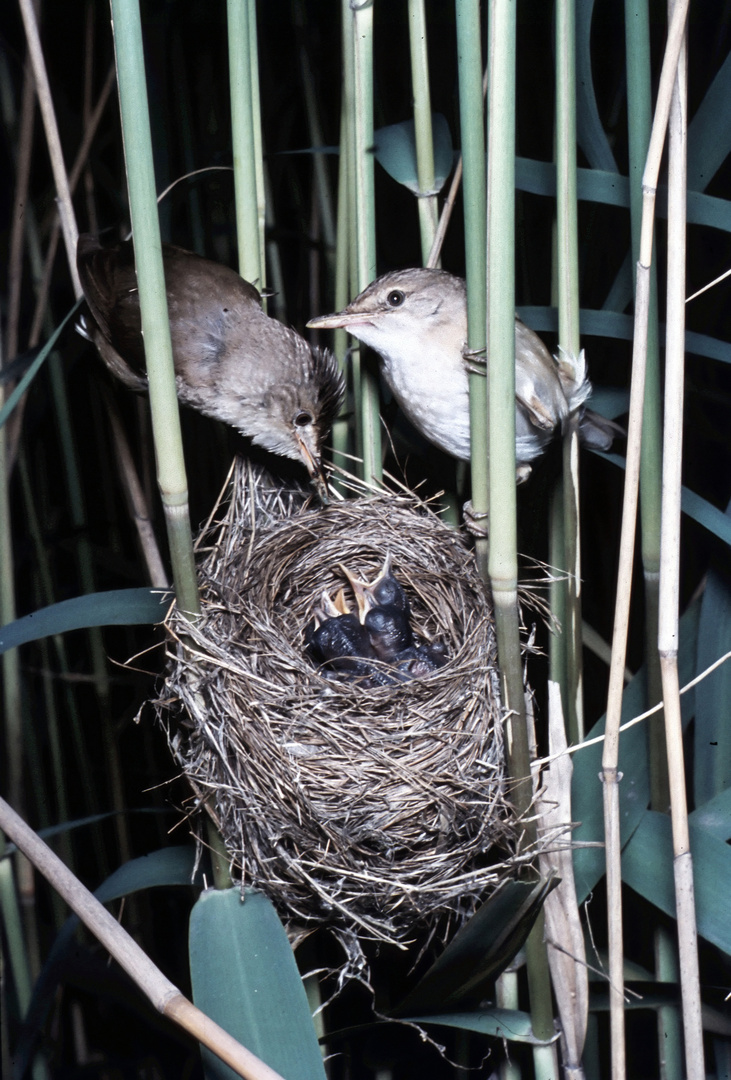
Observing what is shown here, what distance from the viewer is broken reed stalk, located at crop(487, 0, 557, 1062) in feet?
2.18

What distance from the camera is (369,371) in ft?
3.65

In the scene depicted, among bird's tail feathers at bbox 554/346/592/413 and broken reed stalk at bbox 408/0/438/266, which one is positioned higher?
broken reed stalk at bbox 408/0/438/266

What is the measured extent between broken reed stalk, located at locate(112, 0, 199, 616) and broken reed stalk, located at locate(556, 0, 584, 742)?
0.39 meters

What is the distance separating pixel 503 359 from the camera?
2.31 ft

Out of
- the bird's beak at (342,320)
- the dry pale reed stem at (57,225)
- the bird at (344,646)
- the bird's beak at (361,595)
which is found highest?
the dry pale reed stem at (57,225)

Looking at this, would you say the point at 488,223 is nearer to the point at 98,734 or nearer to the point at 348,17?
the point at 348,17

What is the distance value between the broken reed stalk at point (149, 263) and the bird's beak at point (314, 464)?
1.22ft

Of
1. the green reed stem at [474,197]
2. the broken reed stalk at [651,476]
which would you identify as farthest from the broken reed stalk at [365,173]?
the broken reed stalk at [651,476]

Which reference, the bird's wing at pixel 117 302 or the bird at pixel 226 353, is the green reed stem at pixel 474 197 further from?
the bird's wing at pixel 117 302

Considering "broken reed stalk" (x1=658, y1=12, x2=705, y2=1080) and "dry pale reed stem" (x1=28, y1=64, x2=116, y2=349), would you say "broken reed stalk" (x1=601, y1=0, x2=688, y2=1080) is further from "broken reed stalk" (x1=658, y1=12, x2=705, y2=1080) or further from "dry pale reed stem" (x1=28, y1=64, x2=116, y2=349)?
"dry pale reed stem" (x1=28, y1=64, x2=116, y2=349)

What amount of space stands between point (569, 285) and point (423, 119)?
0.78ft

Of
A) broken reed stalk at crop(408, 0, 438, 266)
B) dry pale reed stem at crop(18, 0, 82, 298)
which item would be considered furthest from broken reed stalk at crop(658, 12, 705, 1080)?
dry pale reed stem at crop(18, 0, 82, 298)

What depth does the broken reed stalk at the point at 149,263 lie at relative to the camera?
611mm

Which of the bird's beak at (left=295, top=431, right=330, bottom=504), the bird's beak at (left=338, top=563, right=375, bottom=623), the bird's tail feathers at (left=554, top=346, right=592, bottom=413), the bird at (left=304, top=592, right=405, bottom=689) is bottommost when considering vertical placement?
the bird at (left=304, top=592, right=405, bottom=689)
